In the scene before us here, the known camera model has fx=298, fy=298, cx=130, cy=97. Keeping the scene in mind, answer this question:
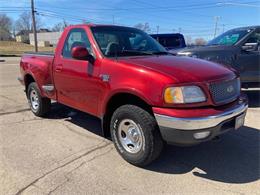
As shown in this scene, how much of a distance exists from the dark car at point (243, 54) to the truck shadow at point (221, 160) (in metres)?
2.34

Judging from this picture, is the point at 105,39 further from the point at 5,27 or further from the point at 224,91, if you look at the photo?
the point at 5,27

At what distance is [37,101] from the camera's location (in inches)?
242

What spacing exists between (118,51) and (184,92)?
1471mm

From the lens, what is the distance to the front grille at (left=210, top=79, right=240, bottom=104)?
3.60 m

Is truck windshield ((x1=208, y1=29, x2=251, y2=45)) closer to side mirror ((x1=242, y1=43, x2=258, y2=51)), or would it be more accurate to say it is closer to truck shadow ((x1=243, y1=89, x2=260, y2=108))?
side mirror ((x1=242, y1=43, x2=258, y2=51))

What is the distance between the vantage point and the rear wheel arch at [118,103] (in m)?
3.78

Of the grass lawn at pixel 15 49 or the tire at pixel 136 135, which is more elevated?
the tire at pixel 136 135

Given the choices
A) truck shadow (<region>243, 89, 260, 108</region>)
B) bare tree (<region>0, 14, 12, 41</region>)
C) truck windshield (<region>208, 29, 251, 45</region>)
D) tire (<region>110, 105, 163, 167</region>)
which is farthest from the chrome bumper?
bare tree (<region>0, 14, 12, 41</region>)

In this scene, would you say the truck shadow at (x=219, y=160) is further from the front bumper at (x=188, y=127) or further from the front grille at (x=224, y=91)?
the front grille at (x=224, y=91)

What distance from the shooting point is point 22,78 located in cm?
662

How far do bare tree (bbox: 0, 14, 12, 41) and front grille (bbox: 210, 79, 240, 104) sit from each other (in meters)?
103

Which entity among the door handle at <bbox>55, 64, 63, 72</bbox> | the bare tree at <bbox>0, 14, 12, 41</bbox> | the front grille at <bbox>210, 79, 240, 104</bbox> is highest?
the bare tree at <bbox>0, 14, 12, 41</bbox>

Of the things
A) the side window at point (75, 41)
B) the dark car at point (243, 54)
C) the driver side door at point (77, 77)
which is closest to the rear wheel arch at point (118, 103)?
the driver side door at point (77, 77)

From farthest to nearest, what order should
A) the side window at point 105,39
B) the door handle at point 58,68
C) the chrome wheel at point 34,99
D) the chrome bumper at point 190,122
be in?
the chrome wheel at point 34,99 < the door handle at point 58,68 < the side window at point 105,39 < the chrome bumper at point 190,122
